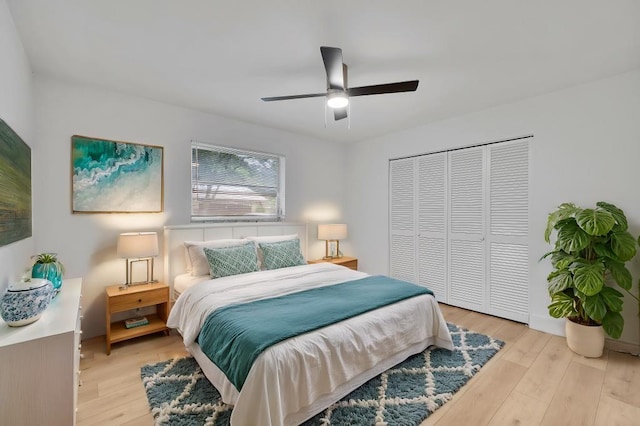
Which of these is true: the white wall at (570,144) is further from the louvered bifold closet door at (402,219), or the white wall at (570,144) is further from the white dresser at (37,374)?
the white dresser at (37,374)

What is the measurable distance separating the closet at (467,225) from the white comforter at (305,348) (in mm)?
1343

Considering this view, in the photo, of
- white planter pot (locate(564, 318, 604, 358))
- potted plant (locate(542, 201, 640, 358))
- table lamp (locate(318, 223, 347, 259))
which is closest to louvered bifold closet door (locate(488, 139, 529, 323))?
potted plant (locate(542, 201, 640, 358))

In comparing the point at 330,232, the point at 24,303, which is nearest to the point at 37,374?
the point at 24,303

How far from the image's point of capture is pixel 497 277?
3.46 meters

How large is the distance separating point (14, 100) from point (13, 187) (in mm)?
632

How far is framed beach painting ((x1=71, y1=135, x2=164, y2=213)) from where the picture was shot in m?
2.82

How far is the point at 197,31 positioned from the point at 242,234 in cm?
234

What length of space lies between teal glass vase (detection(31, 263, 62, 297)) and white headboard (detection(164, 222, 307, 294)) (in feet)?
3.55

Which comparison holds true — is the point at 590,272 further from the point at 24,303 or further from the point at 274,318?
the point at 24,303

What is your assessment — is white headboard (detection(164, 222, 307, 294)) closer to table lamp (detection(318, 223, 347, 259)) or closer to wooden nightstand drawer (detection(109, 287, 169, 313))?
wooden nightstand drawer (detection(109, 287, 169, 313))

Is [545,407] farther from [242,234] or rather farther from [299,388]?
[242,234]

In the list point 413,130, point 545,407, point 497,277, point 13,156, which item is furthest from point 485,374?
point 13,156

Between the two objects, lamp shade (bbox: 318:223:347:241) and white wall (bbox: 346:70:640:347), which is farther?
lamp shade (bbox: 318:223:347:241)

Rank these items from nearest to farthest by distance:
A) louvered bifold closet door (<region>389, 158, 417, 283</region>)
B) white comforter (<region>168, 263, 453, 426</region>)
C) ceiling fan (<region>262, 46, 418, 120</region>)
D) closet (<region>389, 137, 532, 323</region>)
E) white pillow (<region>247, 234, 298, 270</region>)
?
1. white comforter (<region>168, 263, 453, 426</region>)
2. ceiling fan (<region>262, 46, 418, 120</region>)
3. closet (<region>389, 137, 532, 323</region>)
4. white pillow (<region>247, 234, 298, 270</region>)
5. louvered bifold closet door (<region>389, 158, 417, 283</region>)
